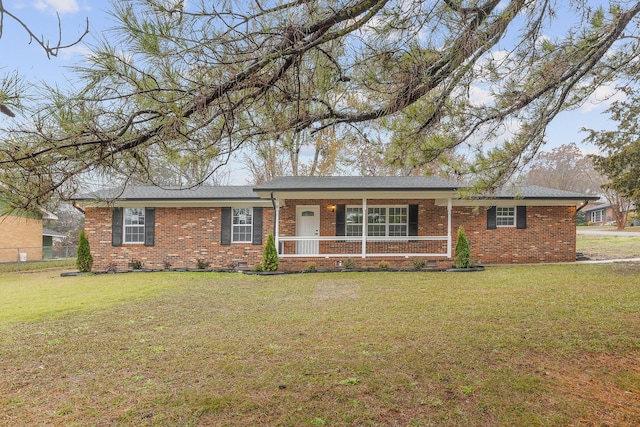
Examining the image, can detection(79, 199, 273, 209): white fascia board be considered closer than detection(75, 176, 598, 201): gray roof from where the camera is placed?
No

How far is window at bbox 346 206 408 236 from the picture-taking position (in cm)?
1374

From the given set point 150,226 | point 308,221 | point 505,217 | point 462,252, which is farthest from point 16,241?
point 505,217

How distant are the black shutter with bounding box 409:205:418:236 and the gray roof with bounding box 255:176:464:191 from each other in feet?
3.35

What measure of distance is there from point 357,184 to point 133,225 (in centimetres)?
848

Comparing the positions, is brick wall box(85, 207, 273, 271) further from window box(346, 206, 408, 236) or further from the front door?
window box(346, 206, 408, 236)

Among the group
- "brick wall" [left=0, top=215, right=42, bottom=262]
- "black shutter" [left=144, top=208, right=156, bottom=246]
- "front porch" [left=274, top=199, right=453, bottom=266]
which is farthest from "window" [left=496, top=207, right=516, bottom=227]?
"brick wall" [left=0, top=215, right=42, bottom=262]

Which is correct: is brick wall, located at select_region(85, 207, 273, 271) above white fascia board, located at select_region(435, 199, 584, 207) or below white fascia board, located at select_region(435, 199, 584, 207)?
below

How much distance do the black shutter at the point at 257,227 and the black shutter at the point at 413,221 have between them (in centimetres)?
553

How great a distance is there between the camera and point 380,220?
1380 cm

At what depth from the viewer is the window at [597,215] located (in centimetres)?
4684

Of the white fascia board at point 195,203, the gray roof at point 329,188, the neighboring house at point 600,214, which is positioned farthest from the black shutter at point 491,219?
the neighboring house at point 600,214

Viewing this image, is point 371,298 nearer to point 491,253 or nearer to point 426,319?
point 426,319

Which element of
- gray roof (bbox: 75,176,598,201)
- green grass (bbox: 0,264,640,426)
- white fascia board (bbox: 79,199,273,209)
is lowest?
green grass (bbox: 0,264,640,426)

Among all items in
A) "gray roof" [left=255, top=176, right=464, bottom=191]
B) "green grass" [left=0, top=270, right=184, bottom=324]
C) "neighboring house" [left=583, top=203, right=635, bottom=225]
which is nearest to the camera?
"green grass" [left=0, top=270, right=184, bottom=324]
